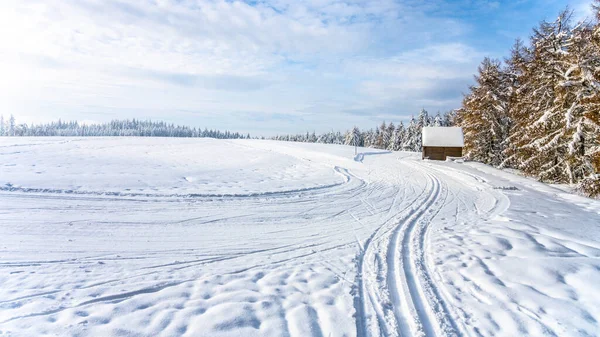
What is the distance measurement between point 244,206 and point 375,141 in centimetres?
8196

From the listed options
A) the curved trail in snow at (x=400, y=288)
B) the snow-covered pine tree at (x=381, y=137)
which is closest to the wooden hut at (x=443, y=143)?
the curved trail in snow at (x=400, y=288)

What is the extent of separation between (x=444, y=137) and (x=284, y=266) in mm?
39441

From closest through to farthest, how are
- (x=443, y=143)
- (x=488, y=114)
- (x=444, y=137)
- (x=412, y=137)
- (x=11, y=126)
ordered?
1. (x=488, y=114)
2. (x=443, y=143)
3. (x=444, y=137)
4. (x=412, y=137)
5. (x=11, y=126)

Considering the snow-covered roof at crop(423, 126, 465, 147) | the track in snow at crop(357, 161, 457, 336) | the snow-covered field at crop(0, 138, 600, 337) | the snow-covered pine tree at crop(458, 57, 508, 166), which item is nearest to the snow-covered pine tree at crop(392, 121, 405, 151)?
the snow-covered roof at crop(423, 126, 465, 147)

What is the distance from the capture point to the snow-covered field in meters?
3.85

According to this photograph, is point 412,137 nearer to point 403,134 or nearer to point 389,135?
point 403,134

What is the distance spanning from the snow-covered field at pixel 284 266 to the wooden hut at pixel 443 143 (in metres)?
29.9

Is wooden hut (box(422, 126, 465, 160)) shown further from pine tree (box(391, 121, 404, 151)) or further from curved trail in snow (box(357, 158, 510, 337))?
curved trail in snow (box(357, 158, 510, 337))

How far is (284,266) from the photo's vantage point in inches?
220

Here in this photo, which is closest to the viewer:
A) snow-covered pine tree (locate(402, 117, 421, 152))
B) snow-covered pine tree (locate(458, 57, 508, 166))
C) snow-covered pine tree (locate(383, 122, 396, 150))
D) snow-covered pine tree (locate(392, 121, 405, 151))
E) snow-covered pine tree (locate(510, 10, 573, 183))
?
snow-covered pine tree (locate(510, 10, 573, 183))

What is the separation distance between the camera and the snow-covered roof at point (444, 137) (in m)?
39.0

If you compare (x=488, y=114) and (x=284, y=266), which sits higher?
(x=488, y=114)

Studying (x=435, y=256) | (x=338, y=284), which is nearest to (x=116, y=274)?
(x=338, y=284)

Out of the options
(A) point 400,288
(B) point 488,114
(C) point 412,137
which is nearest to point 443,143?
(B) point 488,114
